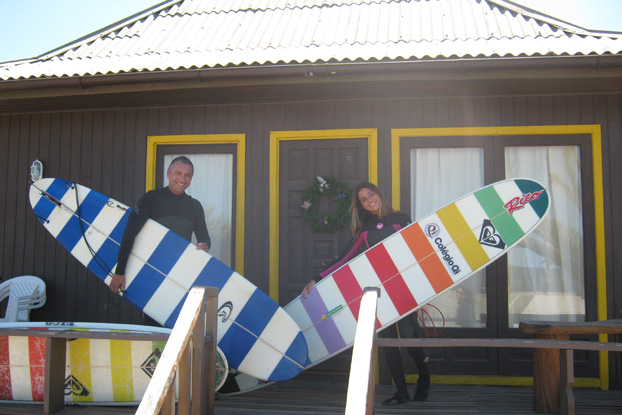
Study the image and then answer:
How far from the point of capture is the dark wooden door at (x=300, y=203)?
14.9 feet

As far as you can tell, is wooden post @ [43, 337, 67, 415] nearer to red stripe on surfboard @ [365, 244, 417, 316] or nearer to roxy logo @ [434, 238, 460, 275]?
red stripe on surfboard @ [365, 244, 417, 316]

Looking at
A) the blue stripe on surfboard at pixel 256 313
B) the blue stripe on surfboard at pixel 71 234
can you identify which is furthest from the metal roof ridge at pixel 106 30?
the blue stripe on surfboard at pixel 256 313

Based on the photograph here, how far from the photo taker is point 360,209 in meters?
3.90

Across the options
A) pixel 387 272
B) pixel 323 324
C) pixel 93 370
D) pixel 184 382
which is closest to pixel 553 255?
pixel 387 272

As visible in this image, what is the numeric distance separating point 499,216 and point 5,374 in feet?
11.0

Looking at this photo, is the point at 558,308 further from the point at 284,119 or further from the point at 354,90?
the point at 284,119

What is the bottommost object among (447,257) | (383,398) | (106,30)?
(383,398)

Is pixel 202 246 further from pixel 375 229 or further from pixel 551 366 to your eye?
pixel 551 366

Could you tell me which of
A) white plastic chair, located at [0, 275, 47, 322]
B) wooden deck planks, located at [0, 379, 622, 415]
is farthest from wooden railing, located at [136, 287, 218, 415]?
white plastic chair, located at [0, 275, 47, 322]

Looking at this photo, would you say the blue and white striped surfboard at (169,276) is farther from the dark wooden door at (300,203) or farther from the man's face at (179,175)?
the dark wooden door at (300,203)

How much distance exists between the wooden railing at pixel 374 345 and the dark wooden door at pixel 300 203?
5.92 ft

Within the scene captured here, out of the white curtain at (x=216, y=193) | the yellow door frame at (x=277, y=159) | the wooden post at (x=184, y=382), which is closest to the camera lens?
the wooden post at (x=184, y=382)

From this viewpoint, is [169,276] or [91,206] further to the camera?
[91,206]

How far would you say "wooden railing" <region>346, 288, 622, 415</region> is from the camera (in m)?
2.17
